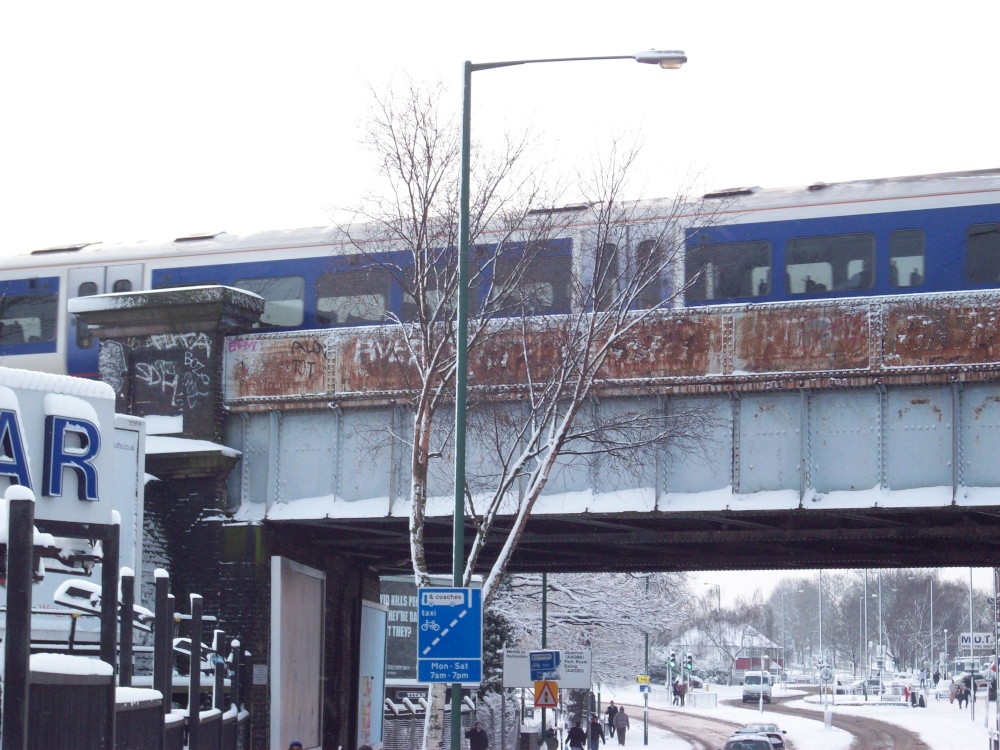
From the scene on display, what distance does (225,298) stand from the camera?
82.7ft

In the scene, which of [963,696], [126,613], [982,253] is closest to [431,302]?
[982,253]

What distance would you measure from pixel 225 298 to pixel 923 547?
14.3 metres

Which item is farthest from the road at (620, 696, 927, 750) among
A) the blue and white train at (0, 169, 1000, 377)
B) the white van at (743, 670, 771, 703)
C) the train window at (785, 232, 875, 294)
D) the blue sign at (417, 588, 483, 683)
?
the blue sign at (417, 588, 483, 683)

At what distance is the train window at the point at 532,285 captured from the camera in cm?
2059

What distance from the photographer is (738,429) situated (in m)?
22.8

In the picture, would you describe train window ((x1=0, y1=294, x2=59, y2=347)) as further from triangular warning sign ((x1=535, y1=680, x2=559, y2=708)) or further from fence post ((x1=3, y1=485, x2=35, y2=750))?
fence post ((x1=3, y1=485, x2=35, y2=750))

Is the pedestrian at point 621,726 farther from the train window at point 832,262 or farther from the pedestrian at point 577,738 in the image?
the train window at point 832,262

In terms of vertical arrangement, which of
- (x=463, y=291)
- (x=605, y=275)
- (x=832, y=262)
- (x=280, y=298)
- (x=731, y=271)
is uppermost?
(x=832, y=262)

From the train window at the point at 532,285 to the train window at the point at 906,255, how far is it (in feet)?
17.7

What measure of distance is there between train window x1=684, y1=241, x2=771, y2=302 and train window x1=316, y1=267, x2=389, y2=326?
5.45 m

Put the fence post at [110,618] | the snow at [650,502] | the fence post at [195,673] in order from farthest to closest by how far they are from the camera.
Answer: the snow at [650,502], the fence post at [195,673], the fence post at [110,618]

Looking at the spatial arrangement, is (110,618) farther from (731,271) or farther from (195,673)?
(731,271)

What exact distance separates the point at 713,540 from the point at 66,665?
18172 mm

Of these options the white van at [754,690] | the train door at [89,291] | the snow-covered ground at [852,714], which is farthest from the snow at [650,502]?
the white van at [754,690]
